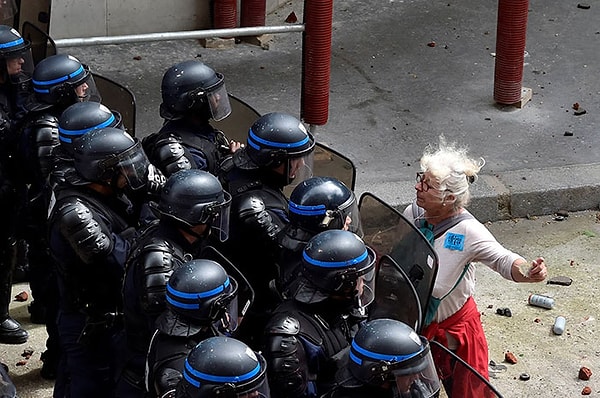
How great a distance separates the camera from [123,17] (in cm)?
1087

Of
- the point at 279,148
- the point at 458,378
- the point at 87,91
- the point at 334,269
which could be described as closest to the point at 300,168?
the point at 279,148

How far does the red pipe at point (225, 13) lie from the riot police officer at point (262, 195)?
185 inches

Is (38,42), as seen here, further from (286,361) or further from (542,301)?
(286,361)

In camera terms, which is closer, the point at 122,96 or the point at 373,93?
the point at 122,96

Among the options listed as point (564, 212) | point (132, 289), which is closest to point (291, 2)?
point (564, 212)

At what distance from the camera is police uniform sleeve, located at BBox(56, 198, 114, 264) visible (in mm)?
5664

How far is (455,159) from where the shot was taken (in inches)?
231

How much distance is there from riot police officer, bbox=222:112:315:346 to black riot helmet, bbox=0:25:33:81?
1620mm

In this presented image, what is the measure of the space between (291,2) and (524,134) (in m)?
3.24

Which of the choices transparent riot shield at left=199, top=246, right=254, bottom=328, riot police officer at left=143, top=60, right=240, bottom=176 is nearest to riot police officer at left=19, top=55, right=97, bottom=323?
riot police officer at left=143, top=60, right=240, bottom=176

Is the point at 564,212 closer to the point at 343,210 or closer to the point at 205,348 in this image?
the point at 343,210

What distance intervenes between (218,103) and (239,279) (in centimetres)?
142

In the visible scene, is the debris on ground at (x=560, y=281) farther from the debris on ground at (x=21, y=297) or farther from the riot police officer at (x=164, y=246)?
the debris on ground at (x=21, y=297)

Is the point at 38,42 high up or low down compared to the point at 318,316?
up
